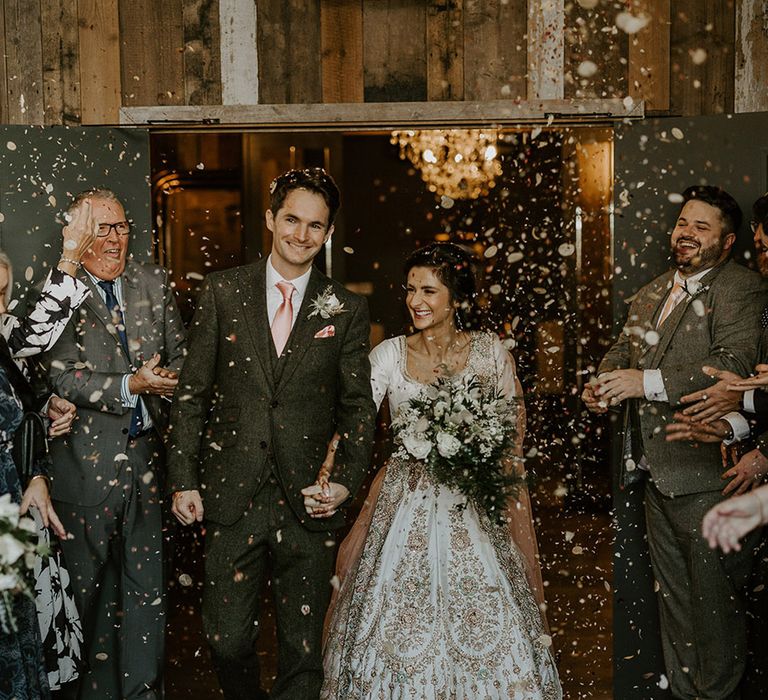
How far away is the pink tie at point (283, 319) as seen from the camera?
3369 mm

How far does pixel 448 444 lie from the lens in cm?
343

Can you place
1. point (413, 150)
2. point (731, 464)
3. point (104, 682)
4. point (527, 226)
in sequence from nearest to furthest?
1. point (731, 464)
2. point (104, 682)
3. point (413, 150)
4. point (527, 226)

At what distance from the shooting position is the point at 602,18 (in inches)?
154

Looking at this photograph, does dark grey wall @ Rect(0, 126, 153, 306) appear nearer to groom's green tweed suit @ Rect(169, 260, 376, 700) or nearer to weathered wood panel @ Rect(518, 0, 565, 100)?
groom's green tweed suit @ Rect(169, 260, 376, 700)

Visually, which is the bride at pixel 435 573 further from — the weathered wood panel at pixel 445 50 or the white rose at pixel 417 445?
the weathered wood panel at pixel 445 50

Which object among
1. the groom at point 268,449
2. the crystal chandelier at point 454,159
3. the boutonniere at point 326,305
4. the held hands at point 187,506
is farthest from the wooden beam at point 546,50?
the crystal chandelier at point 454,159

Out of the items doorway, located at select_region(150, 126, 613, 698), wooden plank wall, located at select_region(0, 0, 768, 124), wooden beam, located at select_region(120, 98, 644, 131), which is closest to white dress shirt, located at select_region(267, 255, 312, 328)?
wooden beam, located at select_region(120, 98, 644, 131)

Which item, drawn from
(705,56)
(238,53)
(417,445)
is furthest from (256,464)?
(705,56)

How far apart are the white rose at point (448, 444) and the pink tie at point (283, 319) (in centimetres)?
66

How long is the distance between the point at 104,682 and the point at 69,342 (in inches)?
54.6

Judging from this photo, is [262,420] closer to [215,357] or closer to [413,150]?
[215,357]

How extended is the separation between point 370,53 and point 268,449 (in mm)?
1746

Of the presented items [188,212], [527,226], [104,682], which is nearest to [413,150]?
[527,226]

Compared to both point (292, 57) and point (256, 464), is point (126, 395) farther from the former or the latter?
point (292, 57)
